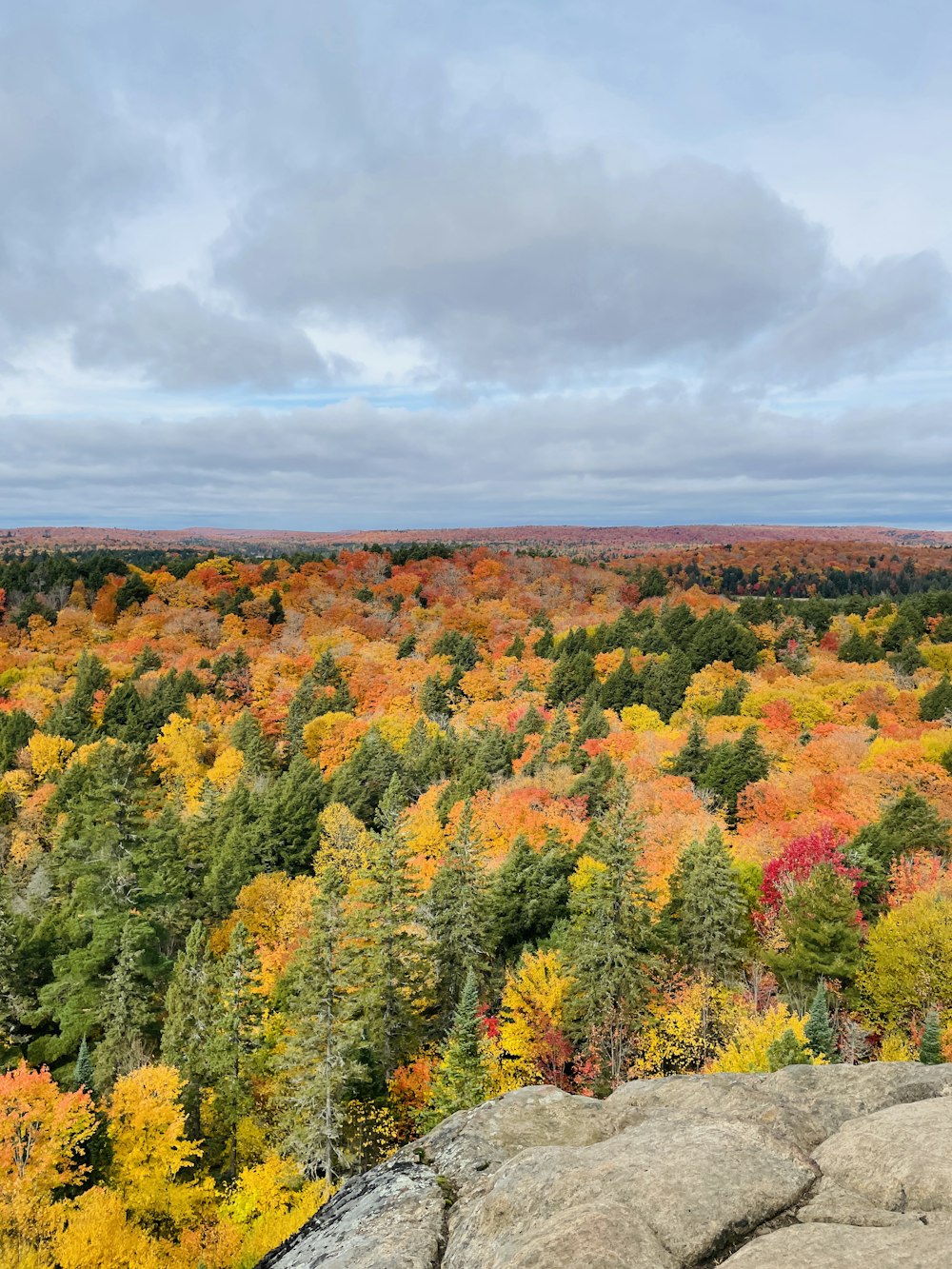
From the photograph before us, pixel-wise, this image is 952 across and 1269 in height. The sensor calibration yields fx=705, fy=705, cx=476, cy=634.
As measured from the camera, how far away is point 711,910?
32594mm

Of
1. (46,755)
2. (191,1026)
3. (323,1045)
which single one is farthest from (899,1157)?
(46,755)

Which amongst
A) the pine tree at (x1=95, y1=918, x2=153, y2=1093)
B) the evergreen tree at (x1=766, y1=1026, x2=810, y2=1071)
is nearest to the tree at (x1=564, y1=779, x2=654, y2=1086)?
the evergreen tree at (x1=766, y1=1026, x2=810, y2=1071)

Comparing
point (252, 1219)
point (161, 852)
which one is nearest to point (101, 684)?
point (161, 852)

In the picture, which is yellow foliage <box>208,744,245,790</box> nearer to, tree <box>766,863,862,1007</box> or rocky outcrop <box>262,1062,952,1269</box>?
tree <box>766,863,862,1007</box>

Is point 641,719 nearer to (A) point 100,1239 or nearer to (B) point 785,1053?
(B) point 785,1053

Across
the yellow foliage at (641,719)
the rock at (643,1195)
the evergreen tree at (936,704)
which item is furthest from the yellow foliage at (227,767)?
the evergreen tree at (936,704)

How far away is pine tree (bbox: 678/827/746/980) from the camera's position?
32531 mm

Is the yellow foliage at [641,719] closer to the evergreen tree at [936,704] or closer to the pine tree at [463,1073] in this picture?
the evergreen tree at [936,704]

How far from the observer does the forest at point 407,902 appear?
26.8m

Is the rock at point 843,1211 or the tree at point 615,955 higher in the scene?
the rock at point 843,1211

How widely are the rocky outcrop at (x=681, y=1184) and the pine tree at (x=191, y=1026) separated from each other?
2339 cm

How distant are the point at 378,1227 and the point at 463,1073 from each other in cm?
1424

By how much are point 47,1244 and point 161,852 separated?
93.7 ft

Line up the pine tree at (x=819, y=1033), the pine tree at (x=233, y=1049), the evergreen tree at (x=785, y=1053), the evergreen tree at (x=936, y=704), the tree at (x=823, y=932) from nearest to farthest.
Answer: the evergreen tree at (x=785, y=1053)
the pine tree at (x=819, y=1033)
the pine tree at (x=233, y=1049)
the tree at (x=823, y=932)
the evergreen tree at (x=936, y=704)
